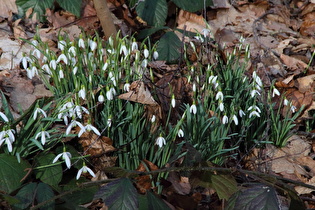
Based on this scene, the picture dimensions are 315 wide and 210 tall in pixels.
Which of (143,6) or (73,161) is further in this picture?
(143,6)

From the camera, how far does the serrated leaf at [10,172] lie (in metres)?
1.83

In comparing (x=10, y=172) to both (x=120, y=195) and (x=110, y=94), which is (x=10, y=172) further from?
(x=120, y=195)

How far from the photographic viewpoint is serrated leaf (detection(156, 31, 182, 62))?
3115 millimetres

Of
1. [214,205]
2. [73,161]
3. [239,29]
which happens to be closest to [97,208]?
[73,161]

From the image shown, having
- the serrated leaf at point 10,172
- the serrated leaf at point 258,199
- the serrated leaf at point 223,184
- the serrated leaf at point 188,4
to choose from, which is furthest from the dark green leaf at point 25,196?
the serrated leaf at point 188,4

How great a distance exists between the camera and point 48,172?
195cm

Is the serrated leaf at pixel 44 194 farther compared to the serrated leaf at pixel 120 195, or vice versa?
the serrated leaf at pixel 44 194

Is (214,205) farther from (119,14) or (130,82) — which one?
(119,14)

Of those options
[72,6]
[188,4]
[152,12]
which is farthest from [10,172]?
[188,4]

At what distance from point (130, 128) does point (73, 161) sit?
355 millimetres

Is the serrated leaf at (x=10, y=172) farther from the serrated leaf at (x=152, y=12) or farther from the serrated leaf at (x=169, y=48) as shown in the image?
the serrated leaf at (x=152, y=12)

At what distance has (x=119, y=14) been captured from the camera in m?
3.87

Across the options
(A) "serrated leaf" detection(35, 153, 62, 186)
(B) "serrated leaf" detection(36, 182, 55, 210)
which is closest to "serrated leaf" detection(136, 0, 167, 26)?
(A) "serrated leaf" detection(35, 153, 62, 186)

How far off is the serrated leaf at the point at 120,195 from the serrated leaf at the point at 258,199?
30 cm
